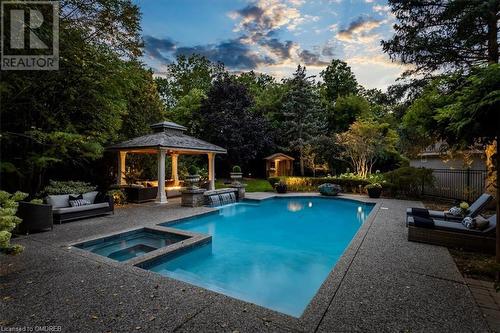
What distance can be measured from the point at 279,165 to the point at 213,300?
2523cm

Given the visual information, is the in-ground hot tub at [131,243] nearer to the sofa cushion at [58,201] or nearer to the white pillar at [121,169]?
the sofa cushion at [58,201]

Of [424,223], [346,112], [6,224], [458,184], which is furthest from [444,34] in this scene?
[346,112]

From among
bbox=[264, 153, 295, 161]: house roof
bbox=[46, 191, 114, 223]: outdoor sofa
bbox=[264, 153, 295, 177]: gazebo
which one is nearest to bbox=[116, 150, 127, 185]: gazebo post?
bbox=[46, 191, 114, 223]: outdoor sofa

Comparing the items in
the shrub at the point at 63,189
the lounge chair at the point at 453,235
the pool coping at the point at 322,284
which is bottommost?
the pool coping at the point at 322,284

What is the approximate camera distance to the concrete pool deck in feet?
9.45

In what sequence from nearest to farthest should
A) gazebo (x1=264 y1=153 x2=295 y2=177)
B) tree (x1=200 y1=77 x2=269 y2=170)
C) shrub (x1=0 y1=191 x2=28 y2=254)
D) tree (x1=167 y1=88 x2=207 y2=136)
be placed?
shrub (x1=0 y1=191 x2=28 y2=254) < tree (x1=200 y1=77 x2=269 y2=170) < tree (x1=167 y1=88 x2=207 y2=136) < gazebo (x1=264 y1=153 x2=295 y2=177)

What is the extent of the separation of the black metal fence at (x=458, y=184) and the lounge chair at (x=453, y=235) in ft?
27.7

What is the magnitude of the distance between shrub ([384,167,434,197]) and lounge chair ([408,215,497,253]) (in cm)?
889

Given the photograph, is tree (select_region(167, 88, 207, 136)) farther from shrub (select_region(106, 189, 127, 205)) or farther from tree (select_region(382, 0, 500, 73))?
tree (select_region(382, 0, 500, 73))

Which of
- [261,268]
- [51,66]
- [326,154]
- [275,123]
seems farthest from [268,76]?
[261,268]

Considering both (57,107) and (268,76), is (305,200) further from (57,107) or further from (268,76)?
(268,76)

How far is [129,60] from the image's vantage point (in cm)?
1063

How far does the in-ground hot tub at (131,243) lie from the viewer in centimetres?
629

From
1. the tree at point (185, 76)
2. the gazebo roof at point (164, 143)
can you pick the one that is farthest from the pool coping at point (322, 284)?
the tree at point (185, 76)
